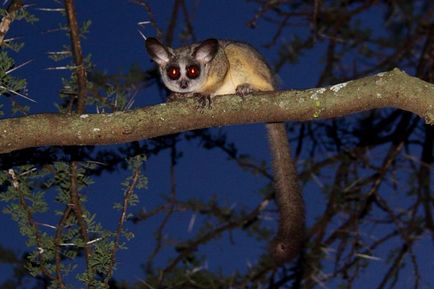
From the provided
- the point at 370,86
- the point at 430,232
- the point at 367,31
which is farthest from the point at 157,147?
the point at 367,31

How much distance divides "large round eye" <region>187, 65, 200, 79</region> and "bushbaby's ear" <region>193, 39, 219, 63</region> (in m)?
0.09

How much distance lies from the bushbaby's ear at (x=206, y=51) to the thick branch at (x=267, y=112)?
6.53 feet

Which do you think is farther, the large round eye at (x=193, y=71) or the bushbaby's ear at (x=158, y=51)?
the large round eye at (x=193, y=71)

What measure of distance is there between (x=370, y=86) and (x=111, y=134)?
1.39 m

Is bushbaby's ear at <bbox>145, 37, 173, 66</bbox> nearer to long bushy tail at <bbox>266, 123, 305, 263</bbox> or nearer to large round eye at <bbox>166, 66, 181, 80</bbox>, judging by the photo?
large round eye at <bbox>166, 66, 181, 80</bbox>

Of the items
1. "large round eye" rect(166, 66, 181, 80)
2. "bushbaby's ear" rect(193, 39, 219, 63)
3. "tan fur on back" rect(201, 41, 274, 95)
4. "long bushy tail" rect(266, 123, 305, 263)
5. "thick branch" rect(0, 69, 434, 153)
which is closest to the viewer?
"thick branch" rect(0, 69, 434, 153)

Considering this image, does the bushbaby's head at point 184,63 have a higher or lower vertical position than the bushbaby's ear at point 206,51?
lower

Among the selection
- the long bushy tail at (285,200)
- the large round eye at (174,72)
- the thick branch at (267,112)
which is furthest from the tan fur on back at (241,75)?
the thick branch at (267,112)

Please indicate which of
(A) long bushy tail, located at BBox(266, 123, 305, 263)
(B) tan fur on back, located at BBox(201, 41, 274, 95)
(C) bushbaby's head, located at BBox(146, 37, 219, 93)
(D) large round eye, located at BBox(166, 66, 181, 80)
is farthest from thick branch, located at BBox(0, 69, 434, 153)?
(D) large round eye, located at BBox(166, 66, 181, 80)

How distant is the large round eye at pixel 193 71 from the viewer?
20.3 ft

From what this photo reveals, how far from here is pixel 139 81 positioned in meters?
7.45

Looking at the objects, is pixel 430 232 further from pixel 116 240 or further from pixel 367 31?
pixel 116 240

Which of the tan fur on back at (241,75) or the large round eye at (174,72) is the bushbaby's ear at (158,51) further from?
the tan fur on back at (241,75)

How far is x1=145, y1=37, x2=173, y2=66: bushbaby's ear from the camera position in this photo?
6.10m
